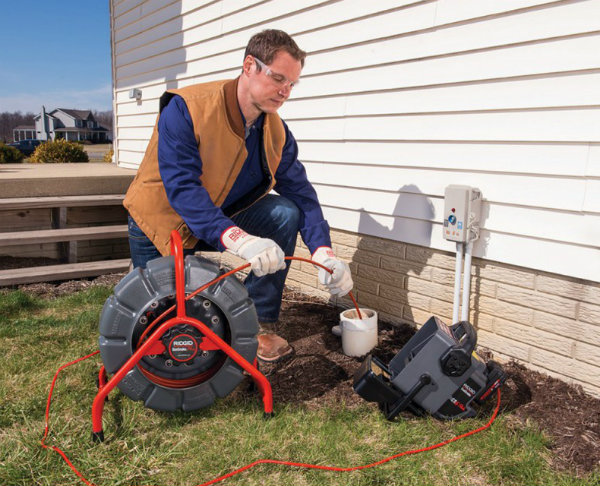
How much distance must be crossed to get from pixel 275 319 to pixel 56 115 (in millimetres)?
83984

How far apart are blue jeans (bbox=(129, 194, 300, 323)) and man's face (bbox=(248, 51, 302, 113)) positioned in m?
0.56

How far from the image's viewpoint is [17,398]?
231cm

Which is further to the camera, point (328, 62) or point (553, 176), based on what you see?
point (328, 62)

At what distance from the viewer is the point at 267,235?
9.05 ft

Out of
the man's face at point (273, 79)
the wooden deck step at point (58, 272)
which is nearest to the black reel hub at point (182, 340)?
the man's face at point (273, 79)

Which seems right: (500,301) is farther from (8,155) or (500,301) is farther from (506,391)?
(8,155)

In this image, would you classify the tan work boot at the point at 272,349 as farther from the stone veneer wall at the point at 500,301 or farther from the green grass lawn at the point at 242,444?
the stone veneer wall at the point at 500,301

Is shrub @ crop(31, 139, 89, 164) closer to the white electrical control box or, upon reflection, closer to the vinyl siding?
the vinyl siding

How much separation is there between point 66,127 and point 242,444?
8260cm

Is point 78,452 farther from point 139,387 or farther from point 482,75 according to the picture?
point 482,75

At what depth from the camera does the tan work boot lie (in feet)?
8.89

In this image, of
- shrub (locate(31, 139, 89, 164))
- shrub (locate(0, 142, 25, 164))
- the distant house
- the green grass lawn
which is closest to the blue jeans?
the green grass lawn

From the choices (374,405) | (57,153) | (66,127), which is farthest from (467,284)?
(66,127)

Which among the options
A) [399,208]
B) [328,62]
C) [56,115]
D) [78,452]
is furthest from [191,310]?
[56,115]
